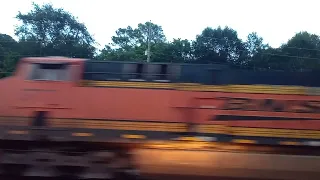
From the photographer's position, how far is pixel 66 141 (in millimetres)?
10070

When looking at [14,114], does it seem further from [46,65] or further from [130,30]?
[130,30]

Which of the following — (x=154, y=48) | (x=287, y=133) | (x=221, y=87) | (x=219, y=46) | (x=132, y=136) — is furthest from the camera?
(x=154, y=48)

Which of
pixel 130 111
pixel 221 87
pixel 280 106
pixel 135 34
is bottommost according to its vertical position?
pixel 130 111

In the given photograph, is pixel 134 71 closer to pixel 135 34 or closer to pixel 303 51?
pixel 303 51

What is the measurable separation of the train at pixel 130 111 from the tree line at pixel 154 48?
2106 cm

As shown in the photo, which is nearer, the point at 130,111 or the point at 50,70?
the point at 130,111

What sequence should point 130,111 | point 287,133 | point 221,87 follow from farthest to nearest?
1. point 130,111
2. point 221,87
3. point 287,133

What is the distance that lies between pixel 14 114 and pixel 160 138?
3.57 meters

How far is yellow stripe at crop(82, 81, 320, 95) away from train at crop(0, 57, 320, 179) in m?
0.02

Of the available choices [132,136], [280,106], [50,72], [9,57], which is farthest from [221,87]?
[9,57]

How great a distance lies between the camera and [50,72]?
10.4m

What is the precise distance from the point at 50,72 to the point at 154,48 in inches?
1246

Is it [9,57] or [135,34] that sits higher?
[135,34]

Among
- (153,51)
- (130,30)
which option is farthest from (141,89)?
(130,30)
